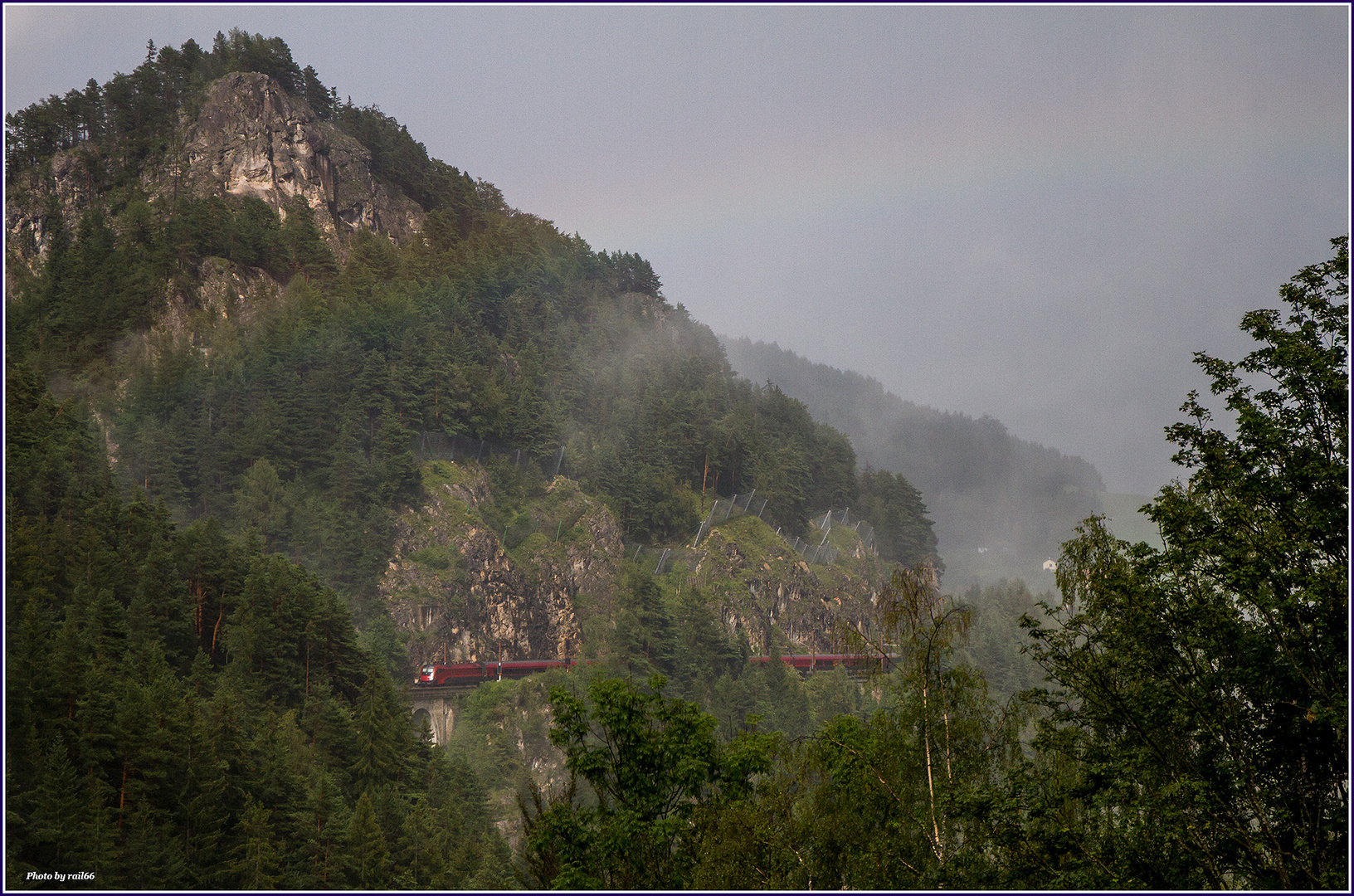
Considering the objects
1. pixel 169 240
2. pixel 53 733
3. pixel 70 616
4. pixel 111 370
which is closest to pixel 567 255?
pixel 169 240

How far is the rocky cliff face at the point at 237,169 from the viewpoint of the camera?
10275cm

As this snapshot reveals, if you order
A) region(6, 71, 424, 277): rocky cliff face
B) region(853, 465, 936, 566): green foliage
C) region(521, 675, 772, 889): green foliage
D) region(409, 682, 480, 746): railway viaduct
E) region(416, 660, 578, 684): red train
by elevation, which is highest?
region(6, 71, 424, 277): rocky cliff face

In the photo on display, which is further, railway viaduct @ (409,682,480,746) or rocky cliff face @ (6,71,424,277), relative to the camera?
rocky cliff face @ (6,71,424,277)

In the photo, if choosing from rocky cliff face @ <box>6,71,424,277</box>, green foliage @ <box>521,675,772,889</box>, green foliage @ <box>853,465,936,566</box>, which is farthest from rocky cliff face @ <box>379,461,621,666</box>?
green foliage @ <box>521,675,772,889</box>

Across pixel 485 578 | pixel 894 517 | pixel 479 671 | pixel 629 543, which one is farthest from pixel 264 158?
pixel 894 517

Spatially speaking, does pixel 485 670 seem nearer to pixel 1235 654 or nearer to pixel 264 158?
pixel 264 158

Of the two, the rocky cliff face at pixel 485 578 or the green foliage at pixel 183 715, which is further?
the rocky cliff face at pixel 485 578

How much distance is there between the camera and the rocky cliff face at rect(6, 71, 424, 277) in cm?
10275

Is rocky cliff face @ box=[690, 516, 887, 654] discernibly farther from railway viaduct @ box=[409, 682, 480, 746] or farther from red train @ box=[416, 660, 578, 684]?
railway viaduct @ box=[409, 682, 480, 746]

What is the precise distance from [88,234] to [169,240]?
26.8ft

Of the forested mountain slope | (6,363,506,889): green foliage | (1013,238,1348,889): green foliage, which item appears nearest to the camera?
(1013,238,1348,889): green foliage

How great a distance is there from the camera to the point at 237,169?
107 m

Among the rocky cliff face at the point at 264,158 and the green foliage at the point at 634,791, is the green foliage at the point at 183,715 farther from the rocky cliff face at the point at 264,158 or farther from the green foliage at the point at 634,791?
the rocky cliff face at the point at 264,158

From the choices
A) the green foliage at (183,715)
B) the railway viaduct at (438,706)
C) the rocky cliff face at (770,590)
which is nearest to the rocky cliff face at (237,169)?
the green foliage at (183,715)
